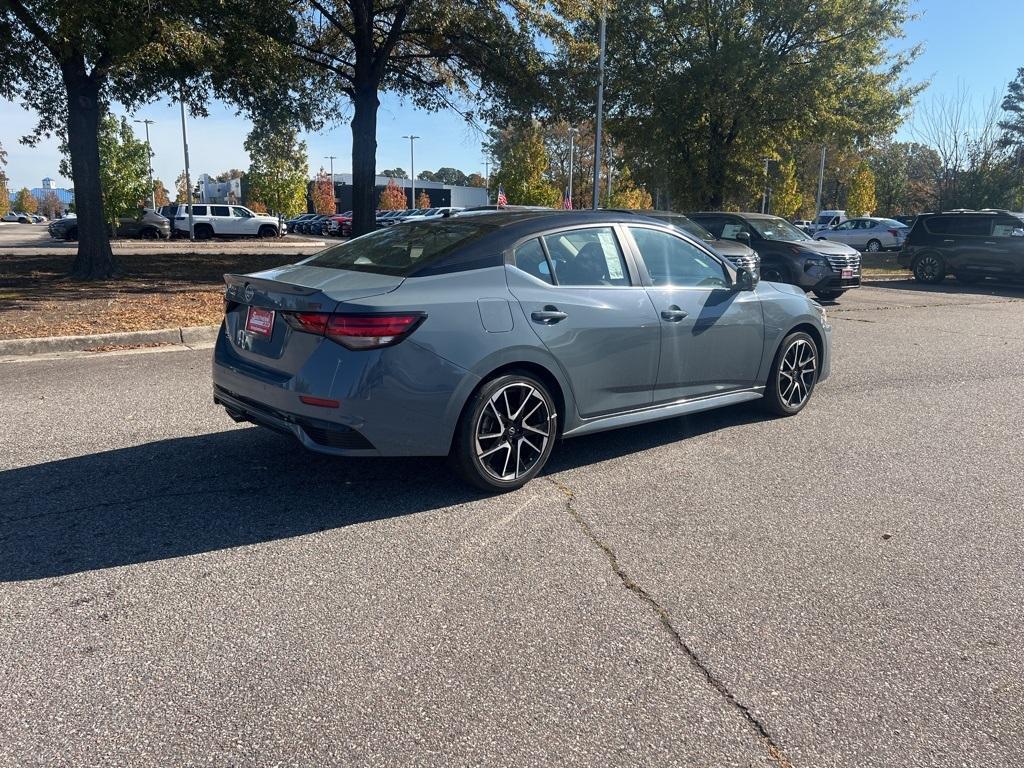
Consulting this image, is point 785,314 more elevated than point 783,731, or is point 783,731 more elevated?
point 785,314

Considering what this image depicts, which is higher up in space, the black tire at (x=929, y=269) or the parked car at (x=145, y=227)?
the parked car at (x=145, y=227)

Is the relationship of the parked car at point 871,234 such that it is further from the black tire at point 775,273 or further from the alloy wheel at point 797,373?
the alloy wheel at point 797,373

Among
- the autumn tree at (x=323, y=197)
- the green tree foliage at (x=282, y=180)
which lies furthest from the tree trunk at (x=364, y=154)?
the autumn tree at (x=323, y=197)

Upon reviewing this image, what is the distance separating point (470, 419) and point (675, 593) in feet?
4.65

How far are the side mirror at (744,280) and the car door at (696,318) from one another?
58 mm

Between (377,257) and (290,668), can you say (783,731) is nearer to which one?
(290,668)

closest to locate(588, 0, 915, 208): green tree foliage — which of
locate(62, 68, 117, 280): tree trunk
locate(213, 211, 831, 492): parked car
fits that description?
locate(62, 68, 117, 280): tree trunk

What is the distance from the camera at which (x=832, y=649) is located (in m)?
3.05

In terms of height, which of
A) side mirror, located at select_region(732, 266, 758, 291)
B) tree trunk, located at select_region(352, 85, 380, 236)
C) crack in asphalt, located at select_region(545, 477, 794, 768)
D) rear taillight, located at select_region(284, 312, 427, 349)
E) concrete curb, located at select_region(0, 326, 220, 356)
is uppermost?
tree trunk, located at select_region(352, 85, 380, 236)

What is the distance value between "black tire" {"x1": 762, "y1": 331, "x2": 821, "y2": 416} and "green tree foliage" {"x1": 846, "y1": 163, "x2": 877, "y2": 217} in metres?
62.5

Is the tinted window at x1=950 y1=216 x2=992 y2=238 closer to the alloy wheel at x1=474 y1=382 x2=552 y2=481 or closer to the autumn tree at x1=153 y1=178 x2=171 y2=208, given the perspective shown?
the alloy wheel at x1=474 y1=382 x2=552 y2=481

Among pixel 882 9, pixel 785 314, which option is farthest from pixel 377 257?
pixel 882 9

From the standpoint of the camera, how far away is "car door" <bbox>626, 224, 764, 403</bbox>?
17.1 feet

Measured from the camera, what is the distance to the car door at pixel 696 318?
5.22 meters
